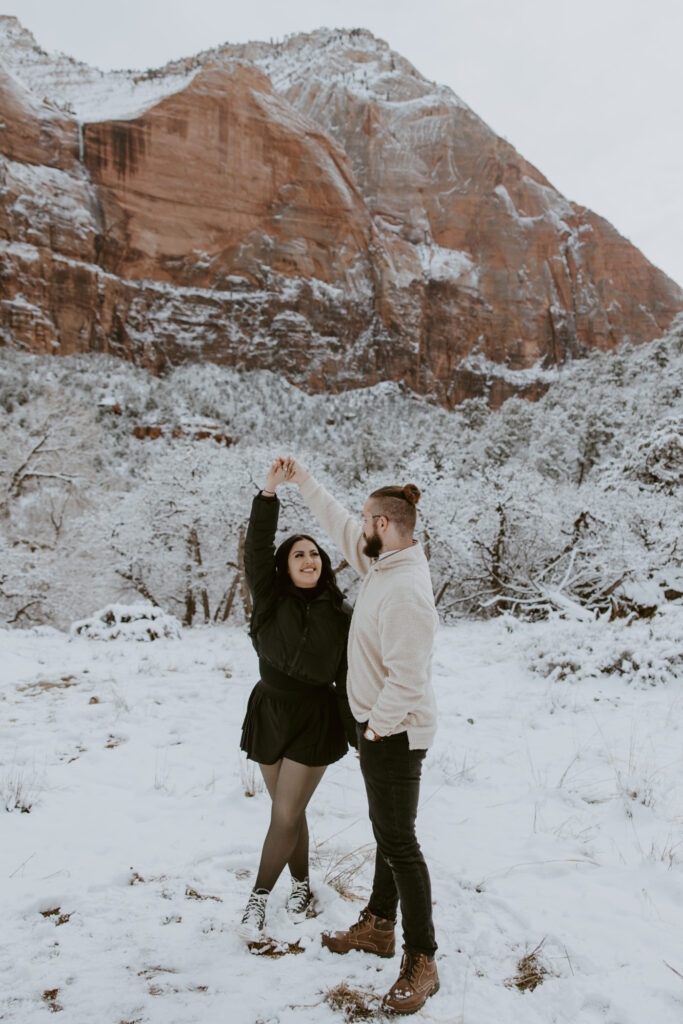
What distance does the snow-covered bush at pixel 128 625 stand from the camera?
31.9ft

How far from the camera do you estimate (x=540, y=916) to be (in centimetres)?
254

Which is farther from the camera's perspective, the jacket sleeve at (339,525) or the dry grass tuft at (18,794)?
the dry grass tuft at (18,794)

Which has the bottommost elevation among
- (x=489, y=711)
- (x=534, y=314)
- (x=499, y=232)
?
(x=489, y=711)

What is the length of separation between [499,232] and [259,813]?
116114 mm

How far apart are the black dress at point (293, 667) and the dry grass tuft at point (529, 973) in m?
1.05

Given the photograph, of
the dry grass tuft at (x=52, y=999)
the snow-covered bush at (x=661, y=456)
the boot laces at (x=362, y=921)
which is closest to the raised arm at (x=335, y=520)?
the boot laces at (x=362, y=921)

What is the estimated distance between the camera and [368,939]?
2.27 m

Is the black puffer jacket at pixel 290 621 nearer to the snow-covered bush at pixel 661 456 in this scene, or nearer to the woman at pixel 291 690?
the woman at pixel 291 690

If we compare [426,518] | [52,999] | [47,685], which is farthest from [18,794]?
[426,518]

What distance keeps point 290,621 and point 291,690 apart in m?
0.31

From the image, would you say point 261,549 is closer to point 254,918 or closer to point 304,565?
point 304,565

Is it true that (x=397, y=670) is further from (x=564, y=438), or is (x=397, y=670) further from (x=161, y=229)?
(x=161, y=229)

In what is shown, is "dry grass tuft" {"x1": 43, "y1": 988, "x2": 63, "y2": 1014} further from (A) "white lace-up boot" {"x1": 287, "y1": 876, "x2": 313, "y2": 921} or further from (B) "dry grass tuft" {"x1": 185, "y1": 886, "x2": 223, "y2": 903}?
(A) "white lace-up boot" {"x1": 287, "y1": 876, "x2": 313, "y2": 921}

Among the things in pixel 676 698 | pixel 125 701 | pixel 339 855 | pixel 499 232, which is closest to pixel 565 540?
pixel 676 698
